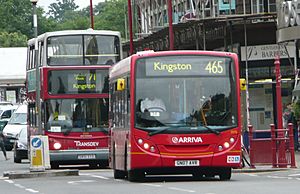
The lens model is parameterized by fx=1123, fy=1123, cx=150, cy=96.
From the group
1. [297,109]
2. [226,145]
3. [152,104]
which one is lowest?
[226,145]

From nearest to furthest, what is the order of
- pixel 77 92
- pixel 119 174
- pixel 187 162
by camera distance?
pixel 187 162 < pixel 119 174 < pixel 77 92

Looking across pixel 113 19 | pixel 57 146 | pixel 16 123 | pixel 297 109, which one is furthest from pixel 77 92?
pixel 113 19

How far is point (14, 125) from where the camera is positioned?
57094mm

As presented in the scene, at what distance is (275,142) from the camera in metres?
30.7

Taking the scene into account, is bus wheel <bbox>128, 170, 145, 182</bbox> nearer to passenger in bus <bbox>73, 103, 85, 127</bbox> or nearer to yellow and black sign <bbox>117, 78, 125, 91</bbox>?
yellow and black sign <bbox>117, 78, 125, 91</bbox>

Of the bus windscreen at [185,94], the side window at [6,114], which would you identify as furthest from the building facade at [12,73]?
the bus windscreen at [185,94]

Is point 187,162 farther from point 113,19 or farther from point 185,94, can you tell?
point 113,19

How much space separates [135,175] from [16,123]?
3187cm

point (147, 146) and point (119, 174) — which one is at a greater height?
point (147, 146)

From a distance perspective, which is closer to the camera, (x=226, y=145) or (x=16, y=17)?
(x=226, y=145)

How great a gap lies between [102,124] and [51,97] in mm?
1925

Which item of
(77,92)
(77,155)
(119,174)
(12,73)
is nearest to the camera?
(119,174)

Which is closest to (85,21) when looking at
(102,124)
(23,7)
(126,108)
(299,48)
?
(23,7)

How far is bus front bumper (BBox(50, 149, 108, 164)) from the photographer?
35250 millimetres
